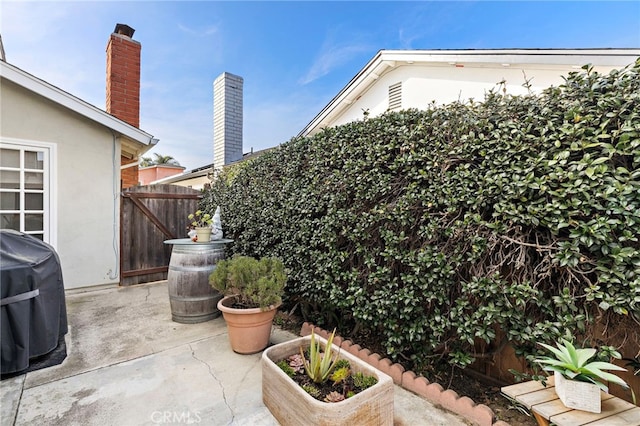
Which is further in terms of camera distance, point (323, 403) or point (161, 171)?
point (161, 171)

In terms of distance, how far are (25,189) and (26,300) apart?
3168 mm

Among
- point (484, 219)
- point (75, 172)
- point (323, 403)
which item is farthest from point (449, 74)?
point (75, 172)

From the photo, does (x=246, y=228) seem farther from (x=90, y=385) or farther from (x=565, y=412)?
(x=565, y=412)

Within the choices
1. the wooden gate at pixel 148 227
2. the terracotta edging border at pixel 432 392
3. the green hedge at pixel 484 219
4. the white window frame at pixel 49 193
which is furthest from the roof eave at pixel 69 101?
the terracotta edging border at pixel 432 392

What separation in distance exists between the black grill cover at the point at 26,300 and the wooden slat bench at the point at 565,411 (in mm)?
3769

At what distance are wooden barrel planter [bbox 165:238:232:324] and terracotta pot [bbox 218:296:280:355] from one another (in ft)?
2.90

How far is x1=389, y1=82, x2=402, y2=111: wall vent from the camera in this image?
732 centimetres

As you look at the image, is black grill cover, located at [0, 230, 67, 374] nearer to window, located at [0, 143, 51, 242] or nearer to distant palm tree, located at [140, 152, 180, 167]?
window, located at [0, 143, 51, 242]

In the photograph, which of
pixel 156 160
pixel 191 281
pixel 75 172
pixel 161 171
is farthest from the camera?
pixel 156 160

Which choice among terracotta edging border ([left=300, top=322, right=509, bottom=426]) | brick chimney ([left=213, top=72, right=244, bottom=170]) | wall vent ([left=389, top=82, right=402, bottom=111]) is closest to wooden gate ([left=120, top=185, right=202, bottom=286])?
brick chimney ([left=213, top=72, right=244, bottom=170])

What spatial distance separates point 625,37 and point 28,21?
31.5 ft

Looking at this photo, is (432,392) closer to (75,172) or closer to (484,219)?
(484,219)

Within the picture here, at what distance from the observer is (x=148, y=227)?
19.9 feet

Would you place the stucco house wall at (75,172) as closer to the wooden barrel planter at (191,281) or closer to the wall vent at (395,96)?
the wooden barrel planter at (191,281)
